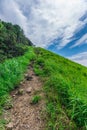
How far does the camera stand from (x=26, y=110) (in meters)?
7.91

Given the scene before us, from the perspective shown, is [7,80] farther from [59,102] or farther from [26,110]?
[59,102]

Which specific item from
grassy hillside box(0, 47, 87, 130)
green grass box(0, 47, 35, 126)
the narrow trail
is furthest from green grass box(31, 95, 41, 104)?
green grass box(0, 47, 35, 126)

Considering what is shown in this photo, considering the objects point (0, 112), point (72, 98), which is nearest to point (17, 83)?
point (0, 112)

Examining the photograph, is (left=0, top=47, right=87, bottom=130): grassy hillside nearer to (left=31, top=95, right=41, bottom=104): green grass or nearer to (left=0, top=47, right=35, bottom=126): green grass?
(left=0, top=47, right=35, bottom=126): green grass

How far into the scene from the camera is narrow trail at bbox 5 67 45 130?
22.7ft

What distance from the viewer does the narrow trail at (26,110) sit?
22.7ft

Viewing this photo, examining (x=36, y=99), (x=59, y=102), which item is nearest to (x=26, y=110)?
(x=36, y=99)

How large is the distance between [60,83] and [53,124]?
2974mm

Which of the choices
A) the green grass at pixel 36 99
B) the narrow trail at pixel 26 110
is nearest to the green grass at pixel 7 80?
the narrow trail at pixel 26 110

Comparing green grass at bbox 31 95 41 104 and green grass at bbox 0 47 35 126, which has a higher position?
green grass at bbox 0 47 35 126

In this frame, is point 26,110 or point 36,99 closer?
point 26,110

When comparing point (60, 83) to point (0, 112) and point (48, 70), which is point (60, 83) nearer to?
point (0, 112)

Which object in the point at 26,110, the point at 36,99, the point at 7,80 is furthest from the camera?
the point at 7,80

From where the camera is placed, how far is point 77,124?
6562 millimetres
